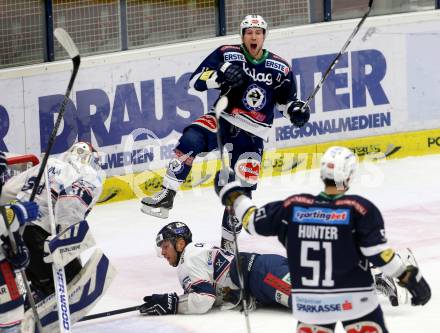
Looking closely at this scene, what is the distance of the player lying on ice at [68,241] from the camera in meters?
7.27

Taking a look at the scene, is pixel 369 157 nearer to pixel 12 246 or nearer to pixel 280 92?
pixel 280 92

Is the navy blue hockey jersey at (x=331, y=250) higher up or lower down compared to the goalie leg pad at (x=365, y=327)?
higher up

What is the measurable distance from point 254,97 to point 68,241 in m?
2.16

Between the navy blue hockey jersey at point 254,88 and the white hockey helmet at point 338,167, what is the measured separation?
9.71ft

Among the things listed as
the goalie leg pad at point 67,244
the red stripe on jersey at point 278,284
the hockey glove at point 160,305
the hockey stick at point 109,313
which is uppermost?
the goalie leg pad at point 67,244

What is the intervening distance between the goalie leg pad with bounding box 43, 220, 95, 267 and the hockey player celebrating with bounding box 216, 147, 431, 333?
1.58 metres

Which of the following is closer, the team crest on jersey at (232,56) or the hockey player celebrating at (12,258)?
the hockey player celebrating at (12,258)

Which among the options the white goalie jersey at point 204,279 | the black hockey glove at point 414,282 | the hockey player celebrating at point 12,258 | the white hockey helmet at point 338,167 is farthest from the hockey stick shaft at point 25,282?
the black hockey glove at point 414,282

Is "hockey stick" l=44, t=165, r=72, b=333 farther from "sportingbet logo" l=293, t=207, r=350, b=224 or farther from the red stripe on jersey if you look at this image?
"sportingbet logo" l=293, t=207, r=350, b=224

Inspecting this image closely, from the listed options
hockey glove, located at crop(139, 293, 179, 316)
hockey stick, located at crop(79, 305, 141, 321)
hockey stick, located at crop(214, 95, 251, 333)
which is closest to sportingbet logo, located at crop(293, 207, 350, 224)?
hockey stick, located at crop(214, 95, 251, 333)

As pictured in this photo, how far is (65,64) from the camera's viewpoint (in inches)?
420

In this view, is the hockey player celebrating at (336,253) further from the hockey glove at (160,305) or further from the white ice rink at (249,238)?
the hockey glove at (160,305)

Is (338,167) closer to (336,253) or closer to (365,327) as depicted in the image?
(336,253)

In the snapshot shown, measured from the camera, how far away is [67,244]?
23.7ft
